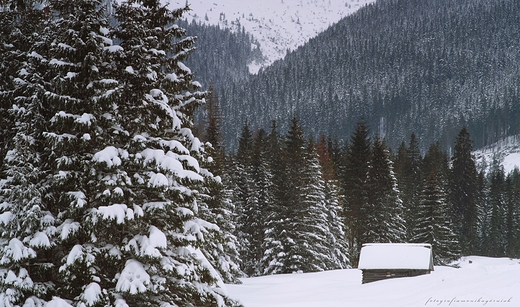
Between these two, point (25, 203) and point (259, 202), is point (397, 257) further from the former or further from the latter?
point (25, 203)

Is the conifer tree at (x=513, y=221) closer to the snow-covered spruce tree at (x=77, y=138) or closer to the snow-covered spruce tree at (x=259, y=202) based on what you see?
the snow-covered spruce tree at (x=259, y=202)

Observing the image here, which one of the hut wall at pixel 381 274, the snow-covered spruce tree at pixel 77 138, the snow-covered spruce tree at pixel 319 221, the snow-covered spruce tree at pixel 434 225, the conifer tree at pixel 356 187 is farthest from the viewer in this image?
the snow-covered spruce tree at pixel 434 225

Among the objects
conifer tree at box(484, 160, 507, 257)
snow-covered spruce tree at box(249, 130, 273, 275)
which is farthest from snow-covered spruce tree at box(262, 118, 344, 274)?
conifer tree at box(484, 160, 507, 257)

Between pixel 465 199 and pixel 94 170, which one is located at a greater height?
pixel 465 199

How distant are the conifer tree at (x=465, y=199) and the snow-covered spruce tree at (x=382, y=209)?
23401mm

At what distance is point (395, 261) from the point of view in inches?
1217

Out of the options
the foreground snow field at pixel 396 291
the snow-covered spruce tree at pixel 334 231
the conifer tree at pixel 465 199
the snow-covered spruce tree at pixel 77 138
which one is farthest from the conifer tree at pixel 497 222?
the snow-covered spruce tree at pixel 77 138

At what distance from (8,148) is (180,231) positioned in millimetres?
5254

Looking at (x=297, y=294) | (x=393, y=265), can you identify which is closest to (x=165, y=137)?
(x=297, y=294)

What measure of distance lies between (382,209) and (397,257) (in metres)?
19.6

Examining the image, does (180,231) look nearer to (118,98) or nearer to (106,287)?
(106,287)

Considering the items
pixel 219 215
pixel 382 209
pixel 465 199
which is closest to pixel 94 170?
pixel 219 215

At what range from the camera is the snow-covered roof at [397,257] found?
30591mm

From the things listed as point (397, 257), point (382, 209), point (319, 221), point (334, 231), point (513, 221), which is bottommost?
point (397, 257)
